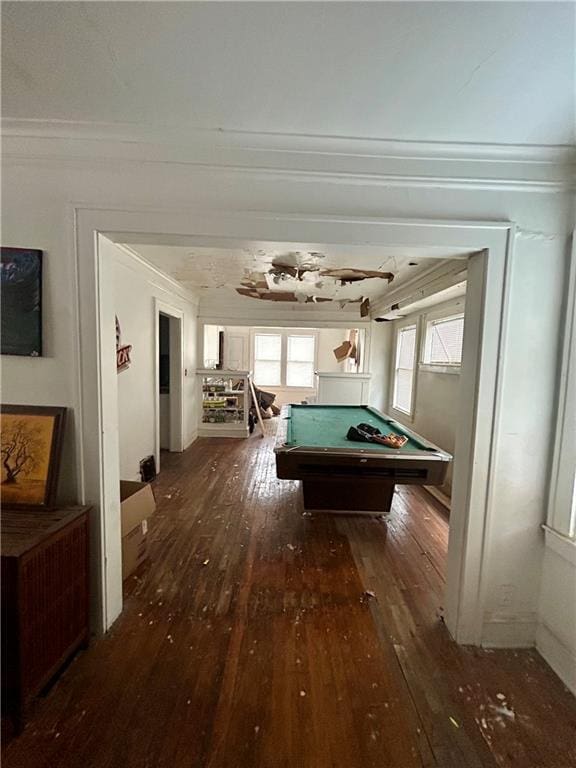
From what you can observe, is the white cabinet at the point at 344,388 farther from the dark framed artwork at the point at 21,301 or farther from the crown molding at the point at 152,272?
the dark framed artwork at the point at 21,301

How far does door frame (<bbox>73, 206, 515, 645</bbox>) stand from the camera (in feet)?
4.92

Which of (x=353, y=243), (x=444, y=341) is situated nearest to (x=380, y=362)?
(x=444, y=341)

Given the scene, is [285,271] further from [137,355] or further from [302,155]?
[302,155]

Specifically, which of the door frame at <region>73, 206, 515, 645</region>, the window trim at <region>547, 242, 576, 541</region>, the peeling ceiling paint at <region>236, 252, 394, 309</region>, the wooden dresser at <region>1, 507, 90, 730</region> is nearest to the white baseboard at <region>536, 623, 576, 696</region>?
the door frame at <region>73, 206, 515, 645</region>

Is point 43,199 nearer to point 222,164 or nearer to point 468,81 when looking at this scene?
point 222,164

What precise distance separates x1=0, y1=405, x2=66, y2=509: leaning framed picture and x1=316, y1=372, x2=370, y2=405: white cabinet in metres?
4.32

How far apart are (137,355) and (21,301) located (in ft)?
6.44

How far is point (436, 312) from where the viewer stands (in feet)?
13.2

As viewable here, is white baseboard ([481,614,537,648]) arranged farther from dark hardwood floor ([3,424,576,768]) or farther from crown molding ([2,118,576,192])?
crown molding ([2,118,576,192])

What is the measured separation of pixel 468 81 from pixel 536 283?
898 mm

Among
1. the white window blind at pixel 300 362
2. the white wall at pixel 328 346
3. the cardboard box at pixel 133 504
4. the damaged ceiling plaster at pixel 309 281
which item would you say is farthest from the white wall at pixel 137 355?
the white wall at pixel 328 346

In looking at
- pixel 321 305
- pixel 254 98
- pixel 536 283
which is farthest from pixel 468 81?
pixel 321 305

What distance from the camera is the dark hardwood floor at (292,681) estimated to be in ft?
3.84

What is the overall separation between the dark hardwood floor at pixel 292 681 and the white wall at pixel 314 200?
2.73ft
